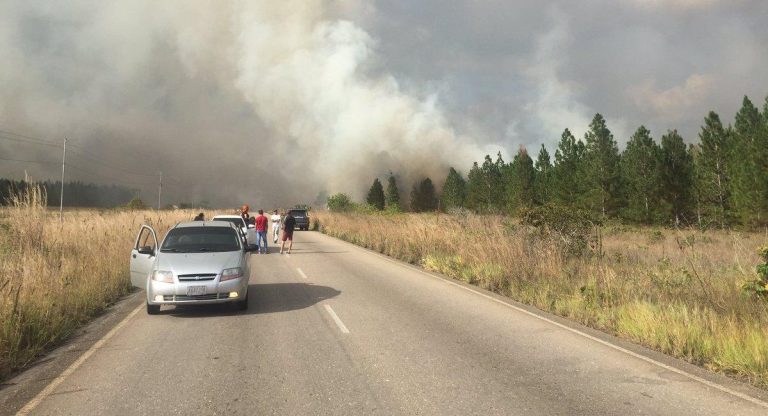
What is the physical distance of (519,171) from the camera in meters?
73.1

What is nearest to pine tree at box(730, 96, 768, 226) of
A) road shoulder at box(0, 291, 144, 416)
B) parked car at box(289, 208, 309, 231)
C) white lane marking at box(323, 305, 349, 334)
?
parked car at box(289, 208, 309, 231)

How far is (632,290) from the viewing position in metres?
8.73

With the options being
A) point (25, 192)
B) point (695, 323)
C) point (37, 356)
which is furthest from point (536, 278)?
point (25, 192)

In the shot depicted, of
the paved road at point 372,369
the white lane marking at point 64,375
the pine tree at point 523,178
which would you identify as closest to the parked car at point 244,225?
the paved road at point 372,369

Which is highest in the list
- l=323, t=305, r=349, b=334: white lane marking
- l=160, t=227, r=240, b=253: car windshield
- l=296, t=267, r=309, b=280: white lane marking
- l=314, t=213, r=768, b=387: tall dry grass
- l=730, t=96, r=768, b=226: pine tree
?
l=730, t=96, r=768, b=226: pine tree

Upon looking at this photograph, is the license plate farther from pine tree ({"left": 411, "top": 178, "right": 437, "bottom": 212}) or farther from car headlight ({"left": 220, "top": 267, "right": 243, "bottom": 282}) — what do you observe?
pine tree ({"left": 411, "top": 178, "right": 437, "bottom": 212})

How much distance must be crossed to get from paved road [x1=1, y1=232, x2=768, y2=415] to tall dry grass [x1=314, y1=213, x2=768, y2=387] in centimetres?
54

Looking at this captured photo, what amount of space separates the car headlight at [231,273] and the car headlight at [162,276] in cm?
82

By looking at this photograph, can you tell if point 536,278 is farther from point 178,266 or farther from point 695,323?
point 178,266

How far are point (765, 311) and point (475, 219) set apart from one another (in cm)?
1193

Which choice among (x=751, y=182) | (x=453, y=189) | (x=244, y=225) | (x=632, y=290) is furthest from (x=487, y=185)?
(x=632, y=290)

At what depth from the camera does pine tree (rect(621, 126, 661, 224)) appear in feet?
172

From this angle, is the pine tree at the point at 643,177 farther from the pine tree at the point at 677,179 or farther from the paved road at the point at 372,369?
the paved road at the point at 372,369

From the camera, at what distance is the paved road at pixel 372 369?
13.9 ft
